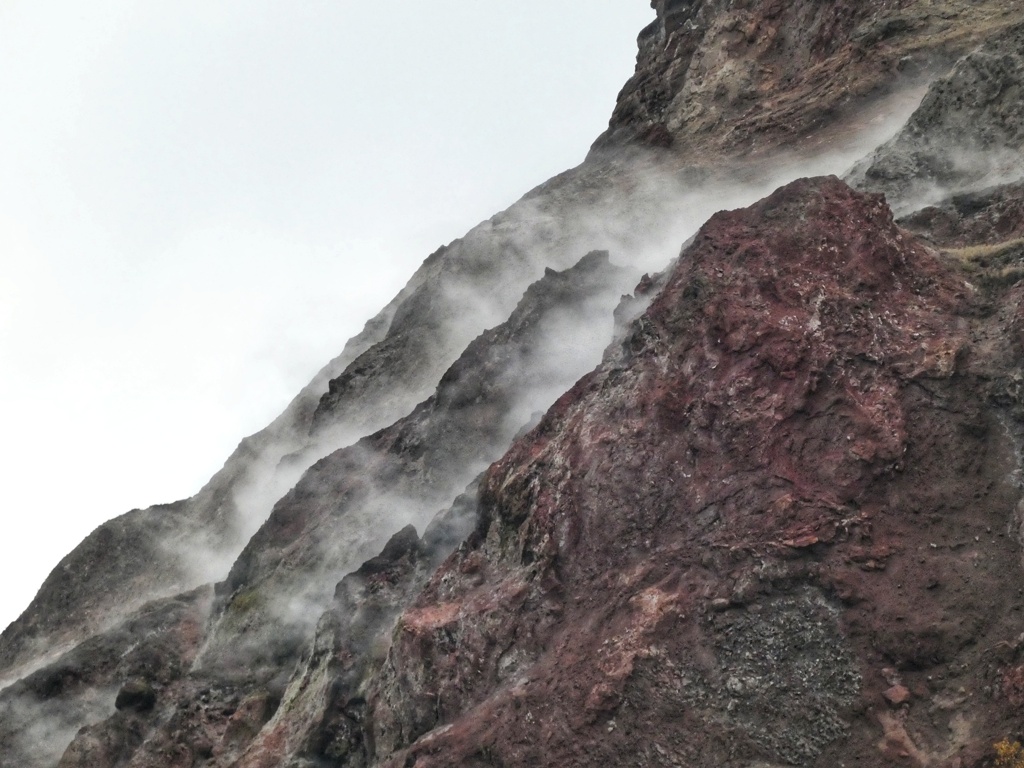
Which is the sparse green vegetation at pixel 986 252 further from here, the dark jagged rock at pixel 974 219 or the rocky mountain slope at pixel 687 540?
the dark jagged rock at pixel 974 219

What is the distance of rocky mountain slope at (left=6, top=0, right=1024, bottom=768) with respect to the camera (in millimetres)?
12633

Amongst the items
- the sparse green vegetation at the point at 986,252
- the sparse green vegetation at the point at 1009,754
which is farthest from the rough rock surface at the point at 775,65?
the sparse green vegetation at the point at 1009,754

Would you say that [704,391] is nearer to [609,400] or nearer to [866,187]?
[609,400]

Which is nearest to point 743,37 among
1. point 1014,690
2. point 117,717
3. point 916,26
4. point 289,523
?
point 916,26

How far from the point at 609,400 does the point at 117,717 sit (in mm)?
13206

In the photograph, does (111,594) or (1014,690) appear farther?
(111,594)

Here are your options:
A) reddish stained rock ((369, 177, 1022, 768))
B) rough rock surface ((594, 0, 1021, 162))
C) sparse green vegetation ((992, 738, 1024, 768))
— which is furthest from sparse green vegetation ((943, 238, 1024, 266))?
rough rock surface ((594, 0, 1021, 162))

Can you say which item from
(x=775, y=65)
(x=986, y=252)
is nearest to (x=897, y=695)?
(x=986, y=252)

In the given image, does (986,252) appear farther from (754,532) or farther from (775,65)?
(775,65)

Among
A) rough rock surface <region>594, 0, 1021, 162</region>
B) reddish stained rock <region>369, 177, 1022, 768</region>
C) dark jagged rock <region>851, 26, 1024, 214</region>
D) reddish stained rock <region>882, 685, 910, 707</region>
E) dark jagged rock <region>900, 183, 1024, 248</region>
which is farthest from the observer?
rough rock surface <region>594, 0, 1021, 162</region>

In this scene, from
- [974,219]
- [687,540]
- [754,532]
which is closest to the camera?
[754,532]

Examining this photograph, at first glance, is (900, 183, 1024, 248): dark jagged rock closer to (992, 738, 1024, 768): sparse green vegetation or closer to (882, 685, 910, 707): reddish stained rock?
(882, 685, 910, 707): reddish stained rock

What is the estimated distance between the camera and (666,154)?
40.8 m

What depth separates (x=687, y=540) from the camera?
1440 cm
